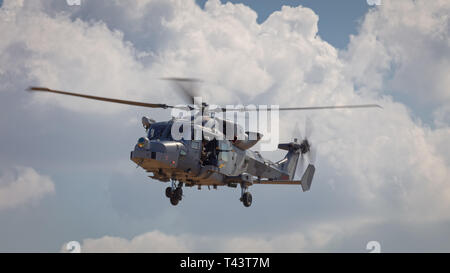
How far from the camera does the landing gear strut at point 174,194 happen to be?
37.7 meters

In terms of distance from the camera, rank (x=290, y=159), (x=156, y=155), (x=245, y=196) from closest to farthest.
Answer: (x=156, y=155)
(x=245, y=196)
(x=290, y=159)

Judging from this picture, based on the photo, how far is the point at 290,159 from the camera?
4841cm

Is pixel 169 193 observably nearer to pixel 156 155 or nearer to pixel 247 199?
pixel 156 155

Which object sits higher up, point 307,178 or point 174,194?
point 307,178

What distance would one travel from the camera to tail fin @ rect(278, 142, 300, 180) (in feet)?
156

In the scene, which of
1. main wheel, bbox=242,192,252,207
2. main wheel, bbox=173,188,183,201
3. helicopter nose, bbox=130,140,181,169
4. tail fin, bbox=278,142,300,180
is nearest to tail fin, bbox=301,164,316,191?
tail fin, bbox=278,142,300,180

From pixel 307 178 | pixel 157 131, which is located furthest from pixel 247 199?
pixel 157 131

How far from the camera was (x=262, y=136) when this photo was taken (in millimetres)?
41750

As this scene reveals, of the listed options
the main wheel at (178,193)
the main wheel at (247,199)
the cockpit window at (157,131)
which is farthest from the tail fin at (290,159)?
the cockpit window at (157,131)

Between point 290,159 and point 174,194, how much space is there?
13.8 m

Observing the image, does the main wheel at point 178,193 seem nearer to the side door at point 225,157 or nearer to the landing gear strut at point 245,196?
the side door at point 225,157

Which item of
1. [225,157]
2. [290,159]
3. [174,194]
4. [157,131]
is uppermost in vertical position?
[290,159]

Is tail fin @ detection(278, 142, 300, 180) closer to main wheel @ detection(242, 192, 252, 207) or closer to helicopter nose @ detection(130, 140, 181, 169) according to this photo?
main wheel @ detection(242, 192, 252, 207)
